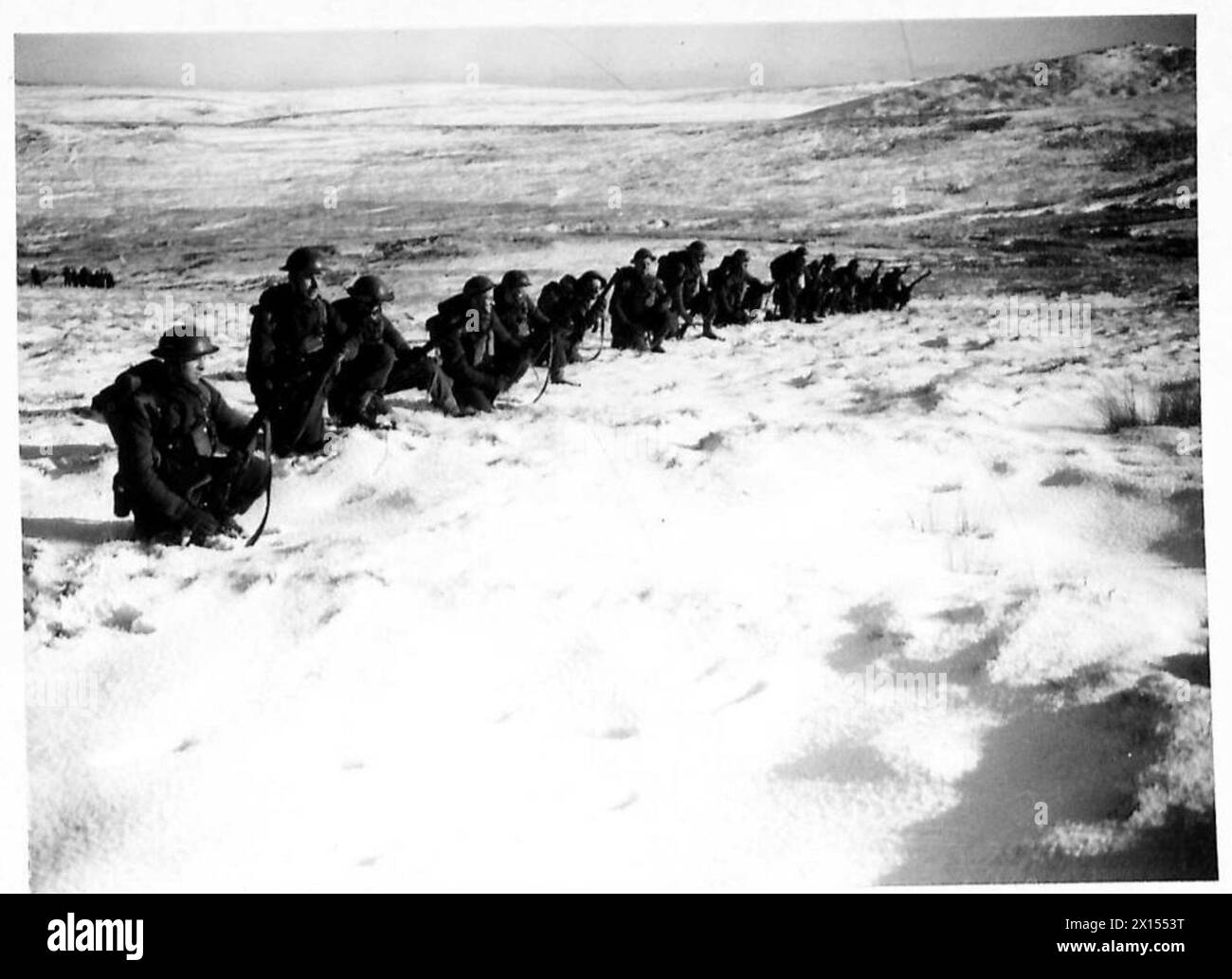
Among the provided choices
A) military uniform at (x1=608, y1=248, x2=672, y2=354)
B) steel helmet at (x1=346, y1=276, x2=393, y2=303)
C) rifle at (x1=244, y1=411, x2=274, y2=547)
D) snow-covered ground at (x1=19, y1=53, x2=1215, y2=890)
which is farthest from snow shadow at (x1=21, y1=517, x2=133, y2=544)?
military uniform at (x1=608, y1=248, x2=672, y2=354)

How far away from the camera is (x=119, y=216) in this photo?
14.8 feet

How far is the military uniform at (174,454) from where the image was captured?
420cm

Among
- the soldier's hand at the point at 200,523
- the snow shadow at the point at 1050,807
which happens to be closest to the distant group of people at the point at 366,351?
the soldier's hand at the point at 200,523

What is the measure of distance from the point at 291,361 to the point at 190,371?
308mm

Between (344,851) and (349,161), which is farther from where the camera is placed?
(349,161)

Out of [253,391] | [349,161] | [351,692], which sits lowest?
[351,692]

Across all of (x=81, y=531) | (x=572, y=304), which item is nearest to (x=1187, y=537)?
(x=572, y=304)

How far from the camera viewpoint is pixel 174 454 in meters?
4.24

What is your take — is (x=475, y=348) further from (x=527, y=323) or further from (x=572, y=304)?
(x=572, y=304)

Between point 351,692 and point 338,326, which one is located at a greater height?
point 338,326

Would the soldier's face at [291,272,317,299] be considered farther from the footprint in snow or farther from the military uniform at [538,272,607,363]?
the footprint in snow

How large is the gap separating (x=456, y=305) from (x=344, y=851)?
1707mm
